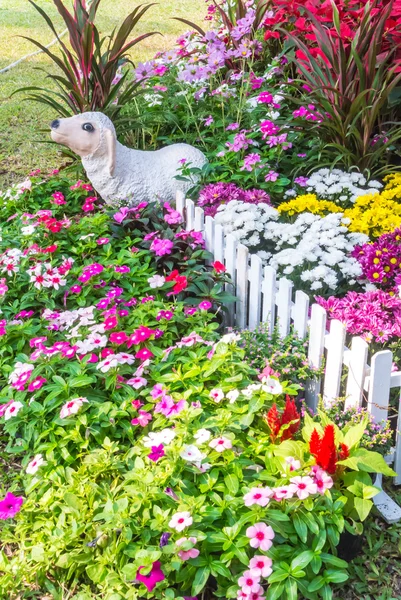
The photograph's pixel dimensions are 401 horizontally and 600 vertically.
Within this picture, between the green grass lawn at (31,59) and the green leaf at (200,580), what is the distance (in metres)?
3.65

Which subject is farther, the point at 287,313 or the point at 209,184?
the point at 209,184

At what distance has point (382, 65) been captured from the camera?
13.2 ft

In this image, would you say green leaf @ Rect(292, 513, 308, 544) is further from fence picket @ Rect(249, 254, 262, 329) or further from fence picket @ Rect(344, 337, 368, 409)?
fence picket @ Rect(249, 254, 262, 329)

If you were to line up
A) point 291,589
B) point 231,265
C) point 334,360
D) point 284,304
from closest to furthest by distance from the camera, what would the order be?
point 291,589 → point 334,360 → point 284,304 → point 231,265

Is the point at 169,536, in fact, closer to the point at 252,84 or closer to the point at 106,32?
the point at 252,84

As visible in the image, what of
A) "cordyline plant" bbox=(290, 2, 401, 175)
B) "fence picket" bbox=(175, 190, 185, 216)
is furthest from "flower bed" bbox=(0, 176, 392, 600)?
"cordyline plant" bbox=(290, 2, 401, 175)

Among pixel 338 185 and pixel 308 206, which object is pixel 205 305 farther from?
pixel 338 185

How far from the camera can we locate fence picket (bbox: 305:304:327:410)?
255cm

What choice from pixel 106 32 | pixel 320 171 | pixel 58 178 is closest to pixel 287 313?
pixel 320 171

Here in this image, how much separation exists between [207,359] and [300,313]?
1.39 feet

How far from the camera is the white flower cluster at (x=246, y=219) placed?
3381 mm

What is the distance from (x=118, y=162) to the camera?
4.07 m

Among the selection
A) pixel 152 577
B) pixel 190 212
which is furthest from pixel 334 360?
pixel 190 212

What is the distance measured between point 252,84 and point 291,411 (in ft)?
10.6
